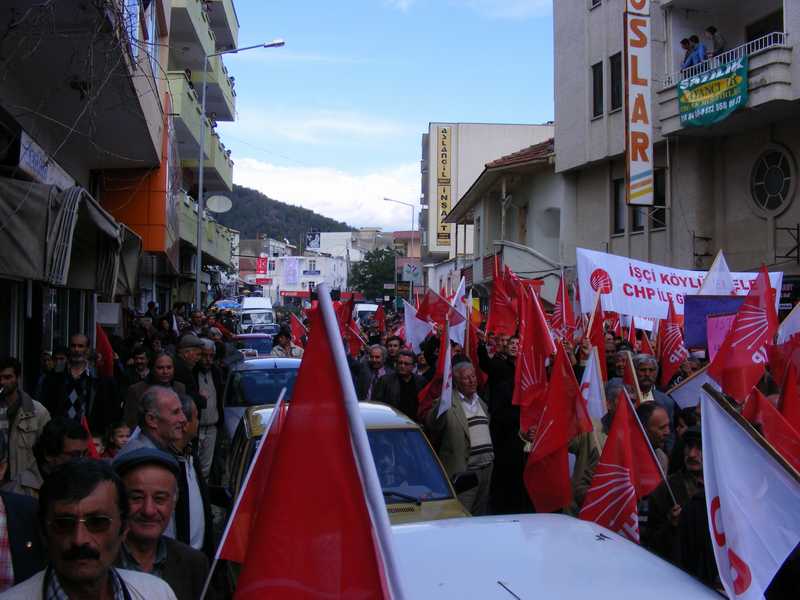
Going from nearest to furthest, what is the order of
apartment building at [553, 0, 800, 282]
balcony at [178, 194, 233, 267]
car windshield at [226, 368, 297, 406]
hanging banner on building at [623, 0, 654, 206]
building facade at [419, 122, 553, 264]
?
car windshield at [226, 368, 297, 406], apartment building at [553, 0, 800, 282], hanging banner on building at [623, 0, 654, 206], balcony at [178, 194, 233, 267], building facade at [419, 122, 553, 264]

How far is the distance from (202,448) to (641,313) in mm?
5932

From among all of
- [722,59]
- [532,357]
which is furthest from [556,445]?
Result: [722,59]

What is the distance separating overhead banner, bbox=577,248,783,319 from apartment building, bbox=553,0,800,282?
669cm

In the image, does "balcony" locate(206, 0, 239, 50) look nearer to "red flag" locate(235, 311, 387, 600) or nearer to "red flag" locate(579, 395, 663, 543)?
"red flag" locate(579, 395, 663, 543)

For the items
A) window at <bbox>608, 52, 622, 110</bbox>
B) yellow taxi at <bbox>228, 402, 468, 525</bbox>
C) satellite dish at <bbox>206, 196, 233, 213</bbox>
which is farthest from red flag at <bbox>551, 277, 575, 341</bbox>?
satellite dish at <bbox>206, 196, 233, 213</bbox>

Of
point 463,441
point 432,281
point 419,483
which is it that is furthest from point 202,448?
point 432,281

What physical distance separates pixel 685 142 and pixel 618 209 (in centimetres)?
356

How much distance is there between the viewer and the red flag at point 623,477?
15.2 feet

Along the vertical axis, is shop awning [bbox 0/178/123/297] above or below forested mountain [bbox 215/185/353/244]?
below

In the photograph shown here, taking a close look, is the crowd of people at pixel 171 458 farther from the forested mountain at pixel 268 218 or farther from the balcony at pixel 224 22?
the forested mountain at pixel 268 218

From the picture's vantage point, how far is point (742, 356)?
6875mm

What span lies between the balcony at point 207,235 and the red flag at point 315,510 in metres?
20.2

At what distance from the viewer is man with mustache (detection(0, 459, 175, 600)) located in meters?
2.23

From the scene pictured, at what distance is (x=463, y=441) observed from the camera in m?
6.88
